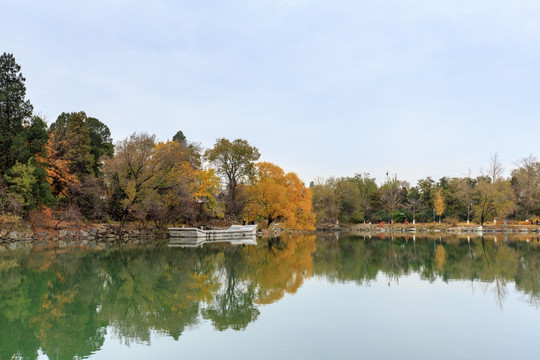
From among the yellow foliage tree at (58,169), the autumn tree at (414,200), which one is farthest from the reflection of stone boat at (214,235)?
the autumn tree at (414,200)

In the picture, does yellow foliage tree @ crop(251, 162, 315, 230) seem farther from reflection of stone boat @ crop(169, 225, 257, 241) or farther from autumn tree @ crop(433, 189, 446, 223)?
autumn tree @ crop(433, 189, 446, 223)

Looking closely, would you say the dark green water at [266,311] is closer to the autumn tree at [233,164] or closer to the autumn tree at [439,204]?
the autumn tree at [233,164]

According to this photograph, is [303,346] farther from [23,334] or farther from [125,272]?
[125,272]

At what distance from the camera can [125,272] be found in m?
14.3

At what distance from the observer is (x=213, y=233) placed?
34469 millimetres

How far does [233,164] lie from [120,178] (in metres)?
12.5

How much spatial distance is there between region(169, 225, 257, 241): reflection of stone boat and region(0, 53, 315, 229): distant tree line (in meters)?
2.25

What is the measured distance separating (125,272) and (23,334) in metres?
7.41

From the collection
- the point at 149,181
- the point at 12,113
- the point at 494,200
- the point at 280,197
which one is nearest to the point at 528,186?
the point at 494,200

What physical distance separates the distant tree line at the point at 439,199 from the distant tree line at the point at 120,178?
16.4 metres

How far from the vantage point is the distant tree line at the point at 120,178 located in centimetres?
2661

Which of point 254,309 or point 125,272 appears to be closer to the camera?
point 254,309

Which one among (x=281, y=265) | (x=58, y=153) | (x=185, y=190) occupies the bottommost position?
(x=281, y=265)

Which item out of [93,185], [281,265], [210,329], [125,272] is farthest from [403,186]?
[210,329]
